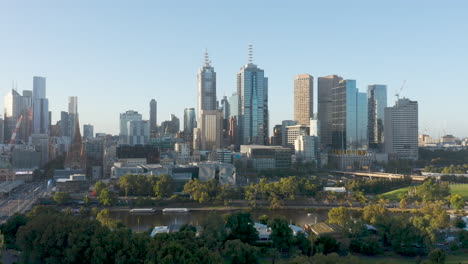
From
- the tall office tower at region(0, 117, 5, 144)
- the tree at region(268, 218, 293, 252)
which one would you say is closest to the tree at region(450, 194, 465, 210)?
the tree at region(268, 218, 293, 252)

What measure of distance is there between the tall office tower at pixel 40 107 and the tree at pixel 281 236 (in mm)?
59519

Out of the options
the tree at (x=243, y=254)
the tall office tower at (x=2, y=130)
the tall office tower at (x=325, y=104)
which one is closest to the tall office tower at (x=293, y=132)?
the tall office tower at (x=325, y=104)

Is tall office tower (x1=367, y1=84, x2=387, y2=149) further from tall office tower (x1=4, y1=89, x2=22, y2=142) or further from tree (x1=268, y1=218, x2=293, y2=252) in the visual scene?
tree (x1=268, y1=218, x2=293, y2=252)

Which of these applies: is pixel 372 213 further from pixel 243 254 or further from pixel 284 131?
pixel 284 131

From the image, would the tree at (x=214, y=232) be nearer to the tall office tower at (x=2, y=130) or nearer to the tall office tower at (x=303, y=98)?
the tall office tower at (x=2, y=130)

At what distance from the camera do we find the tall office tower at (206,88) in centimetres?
7469

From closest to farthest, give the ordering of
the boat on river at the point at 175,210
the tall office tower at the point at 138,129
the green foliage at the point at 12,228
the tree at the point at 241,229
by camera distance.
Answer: the green foliage at the point at 12,228
the tree at the point at 241,229
the boat on river at the point at 175,210
the tall office tower at the point at 138,129

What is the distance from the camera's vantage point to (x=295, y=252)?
14.0 metres

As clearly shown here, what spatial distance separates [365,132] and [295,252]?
172 ft

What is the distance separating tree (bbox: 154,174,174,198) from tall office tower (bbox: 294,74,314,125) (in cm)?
4960

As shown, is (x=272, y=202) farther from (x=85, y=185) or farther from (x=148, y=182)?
(x=85, y=185)

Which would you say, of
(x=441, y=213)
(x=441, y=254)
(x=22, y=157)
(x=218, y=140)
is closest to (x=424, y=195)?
(x=441, y=213)

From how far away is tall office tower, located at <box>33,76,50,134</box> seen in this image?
67.2 meters

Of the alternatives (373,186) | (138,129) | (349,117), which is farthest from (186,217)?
(138,129)
